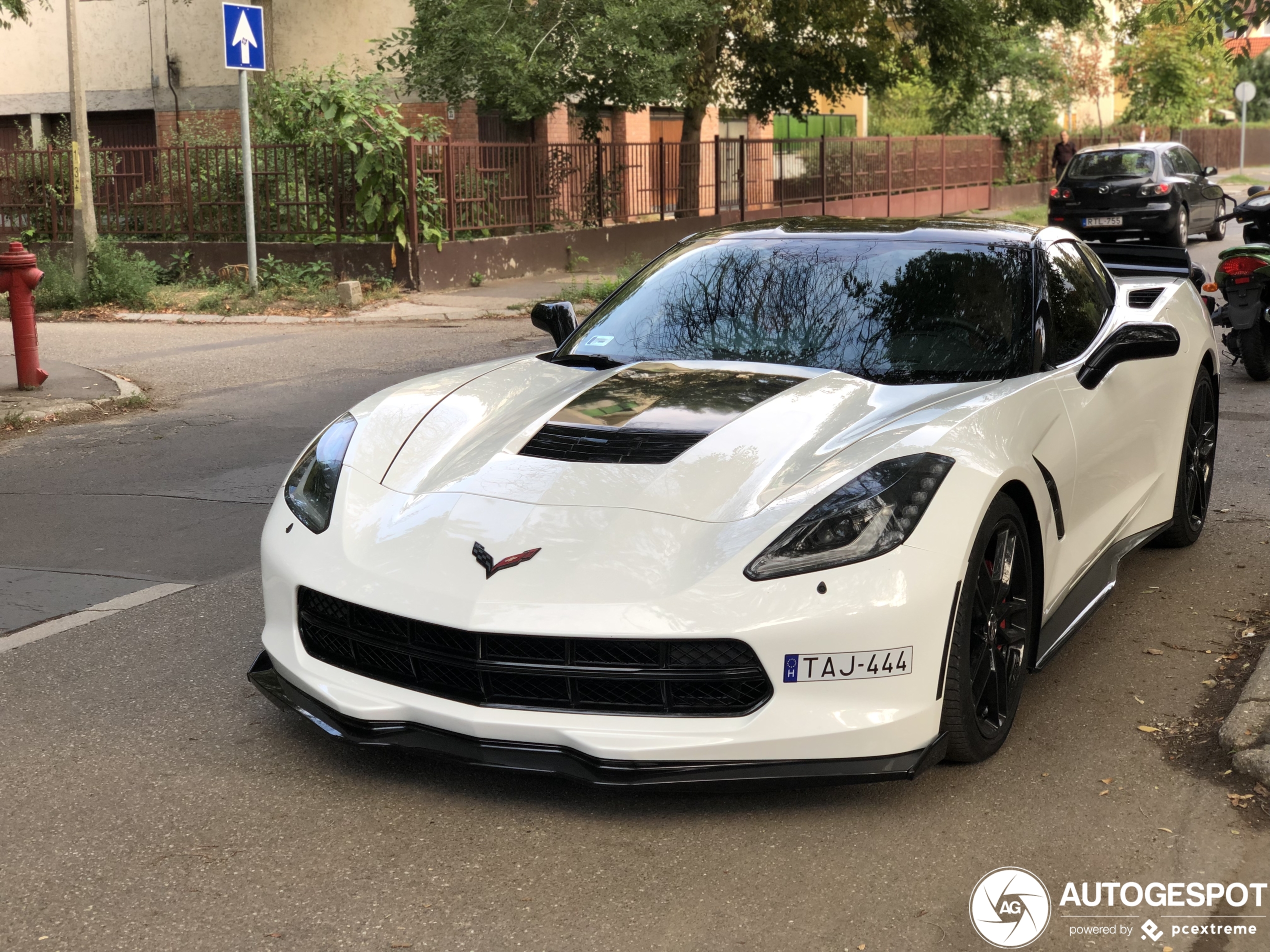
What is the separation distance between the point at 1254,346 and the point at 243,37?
1131cm

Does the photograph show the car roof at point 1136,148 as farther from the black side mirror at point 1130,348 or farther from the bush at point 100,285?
the black side mirror at point 1130,348

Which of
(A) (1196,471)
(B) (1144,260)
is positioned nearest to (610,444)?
(A) (1196,471)

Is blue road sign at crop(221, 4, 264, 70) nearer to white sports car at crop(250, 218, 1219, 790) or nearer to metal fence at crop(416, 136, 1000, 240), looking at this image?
metal fence at crop(416, 136, 1000, 240)

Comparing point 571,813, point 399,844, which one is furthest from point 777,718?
point 399,844

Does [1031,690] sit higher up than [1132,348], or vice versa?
[1132,348]

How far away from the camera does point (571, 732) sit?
331 centimetres

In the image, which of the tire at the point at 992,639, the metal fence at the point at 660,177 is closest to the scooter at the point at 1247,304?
the tire at the point at 992,639

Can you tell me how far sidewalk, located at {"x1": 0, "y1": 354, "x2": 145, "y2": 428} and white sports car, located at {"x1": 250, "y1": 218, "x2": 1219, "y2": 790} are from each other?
598 cm

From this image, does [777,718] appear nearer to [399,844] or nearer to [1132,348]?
[399,844]

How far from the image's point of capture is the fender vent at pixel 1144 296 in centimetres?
574

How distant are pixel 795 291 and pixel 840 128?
3420cm

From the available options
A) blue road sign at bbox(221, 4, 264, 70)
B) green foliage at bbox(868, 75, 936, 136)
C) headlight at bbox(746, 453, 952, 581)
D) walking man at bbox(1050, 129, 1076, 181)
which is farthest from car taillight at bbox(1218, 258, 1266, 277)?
green foliage at bbox(868, 75, 936, 136)

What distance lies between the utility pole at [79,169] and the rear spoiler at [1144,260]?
1218cm

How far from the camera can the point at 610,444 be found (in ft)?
12.7
